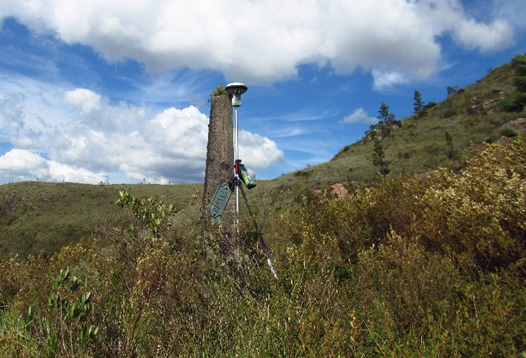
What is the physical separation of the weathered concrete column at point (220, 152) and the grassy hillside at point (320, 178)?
8344mm

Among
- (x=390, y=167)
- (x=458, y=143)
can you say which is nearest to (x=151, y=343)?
(x=390, y=167)

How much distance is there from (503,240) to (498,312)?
2335 millimetres

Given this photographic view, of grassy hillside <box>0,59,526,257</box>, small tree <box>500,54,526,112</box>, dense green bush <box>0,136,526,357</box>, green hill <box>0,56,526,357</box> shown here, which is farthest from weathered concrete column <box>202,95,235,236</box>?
small tree <box>500,54,526,112</box>

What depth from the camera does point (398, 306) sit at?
410 cm

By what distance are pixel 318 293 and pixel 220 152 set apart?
6207 millimetres

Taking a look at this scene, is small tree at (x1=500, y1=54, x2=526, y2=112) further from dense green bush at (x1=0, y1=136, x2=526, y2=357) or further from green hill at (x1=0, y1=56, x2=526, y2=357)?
dense green bush at (x1=0, y1=136, x2=526, y2=357)

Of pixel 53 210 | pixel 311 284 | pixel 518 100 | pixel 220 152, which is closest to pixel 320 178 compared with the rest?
pixel 220 152

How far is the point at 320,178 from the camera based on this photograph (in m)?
22.1

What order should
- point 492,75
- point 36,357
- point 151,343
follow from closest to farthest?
point 36,357
point 151,343
point 492,75

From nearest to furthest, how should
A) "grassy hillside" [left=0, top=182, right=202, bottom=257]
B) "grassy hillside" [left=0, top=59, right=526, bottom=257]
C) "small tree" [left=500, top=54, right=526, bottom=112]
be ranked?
1. "grassy hillside" [left=0, top=59, right=526, bottom=257]
2. "small tree" [left=500, top=54, right=526, bottom=112]
3. "grassy hillside" [left=0, top=182, right=202, bottom=257]

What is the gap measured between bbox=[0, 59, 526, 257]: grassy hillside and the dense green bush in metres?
10.1

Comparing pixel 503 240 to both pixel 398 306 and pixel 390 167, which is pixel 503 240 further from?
pixel 390 167

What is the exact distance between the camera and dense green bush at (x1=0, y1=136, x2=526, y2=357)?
10.3 feet

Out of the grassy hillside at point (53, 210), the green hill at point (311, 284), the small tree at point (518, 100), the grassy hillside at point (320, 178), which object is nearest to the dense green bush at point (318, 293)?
the green hill at point (311, 284)
